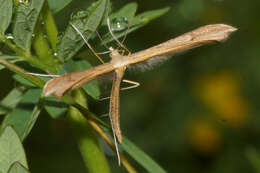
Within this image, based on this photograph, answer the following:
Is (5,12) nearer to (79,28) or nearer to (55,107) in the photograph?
(79,28)

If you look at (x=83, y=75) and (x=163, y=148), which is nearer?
Result: (x=83, y=75)

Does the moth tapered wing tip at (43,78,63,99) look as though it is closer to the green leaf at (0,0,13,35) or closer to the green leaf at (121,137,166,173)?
the green leaf at (0,0,13,35)

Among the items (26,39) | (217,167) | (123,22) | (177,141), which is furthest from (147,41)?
(26,39)

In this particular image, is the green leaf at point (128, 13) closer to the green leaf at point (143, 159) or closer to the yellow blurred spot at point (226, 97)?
the green leaf at point (143, 159)

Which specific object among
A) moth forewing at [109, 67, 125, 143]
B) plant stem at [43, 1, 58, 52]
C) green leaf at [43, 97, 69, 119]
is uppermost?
plant stem at [43, 1, 58, 52]

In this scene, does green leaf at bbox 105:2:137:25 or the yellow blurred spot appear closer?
green leaf at bbox 105:2:137:25

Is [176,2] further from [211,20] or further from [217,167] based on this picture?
[217,167]

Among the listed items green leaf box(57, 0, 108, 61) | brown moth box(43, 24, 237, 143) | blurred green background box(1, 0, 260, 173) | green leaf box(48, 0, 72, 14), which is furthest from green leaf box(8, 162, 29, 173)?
blurred green background box(1, 0, 260, 173)
